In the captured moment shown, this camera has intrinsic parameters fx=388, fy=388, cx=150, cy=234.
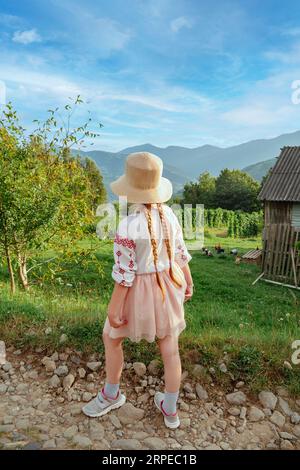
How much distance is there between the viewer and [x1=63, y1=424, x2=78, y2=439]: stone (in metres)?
2.49

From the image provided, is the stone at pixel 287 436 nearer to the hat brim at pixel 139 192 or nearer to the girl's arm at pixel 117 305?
→ the girl's arm at pixel 117 305

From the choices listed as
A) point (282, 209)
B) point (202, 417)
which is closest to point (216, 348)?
point (202, 417)

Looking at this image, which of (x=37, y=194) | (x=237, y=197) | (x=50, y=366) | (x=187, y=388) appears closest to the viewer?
(x=187, y=388)

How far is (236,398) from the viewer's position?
2.85m

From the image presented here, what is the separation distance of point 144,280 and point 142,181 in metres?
0.63

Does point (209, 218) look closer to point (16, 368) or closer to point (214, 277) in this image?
point (214, 277)

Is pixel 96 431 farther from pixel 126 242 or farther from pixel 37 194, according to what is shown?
pixel 37 194

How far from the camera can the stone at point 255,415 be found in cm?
271

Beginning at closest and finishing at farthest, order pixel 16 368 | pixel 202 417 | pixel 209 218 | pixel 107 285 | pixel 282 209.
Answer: pixel 202 417 < pixel 16 368 < pixel 107 285 < pixel 282 209 < pixel 209 218

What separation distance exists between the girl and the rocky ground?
0.14 meters

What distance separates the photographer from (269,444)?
250 cm

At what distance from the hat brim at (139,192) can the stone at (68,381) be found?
1.51m

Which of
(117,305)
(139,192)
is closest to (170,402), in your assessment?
(117,305)

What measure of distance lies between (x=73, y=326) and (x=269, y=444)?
1884mm
